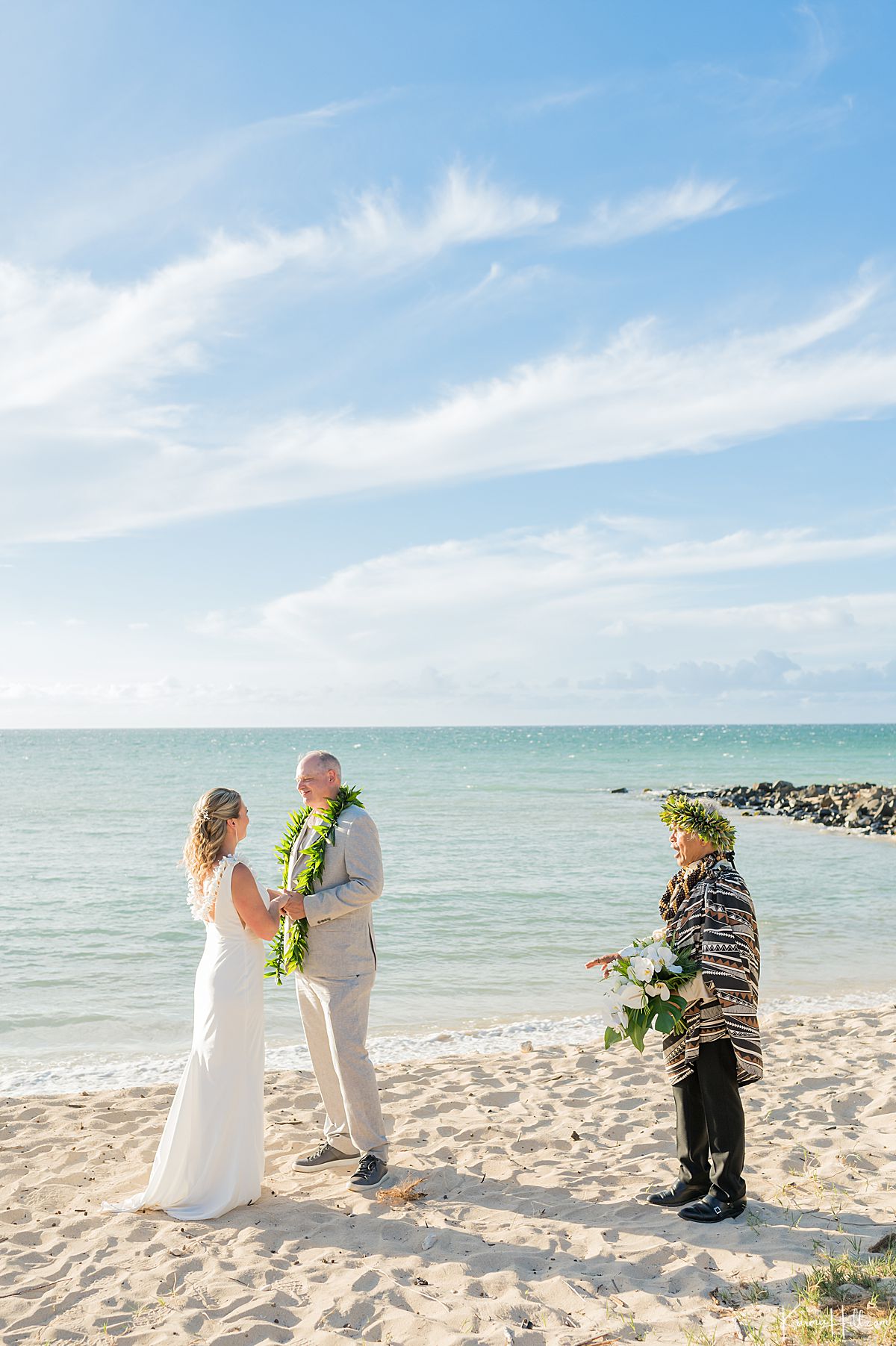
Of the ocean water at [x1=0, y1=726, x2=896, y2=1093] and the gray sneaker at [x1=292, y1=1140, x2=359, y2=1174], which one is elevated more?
the gray sneaker at [x1=292, y1=1140, x2=359, y2=1174]

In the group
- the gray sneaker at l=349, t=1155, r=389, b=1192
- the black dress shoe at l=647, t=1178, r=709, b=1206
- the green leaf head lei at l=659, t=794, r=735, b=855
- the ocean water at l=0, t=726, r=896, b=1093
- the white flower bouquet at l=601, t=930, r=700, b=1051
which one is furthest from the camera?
the ocean water at l=0, t=726, r=896, b=1093

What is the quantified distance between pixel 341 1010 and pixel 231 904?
0.89 metres

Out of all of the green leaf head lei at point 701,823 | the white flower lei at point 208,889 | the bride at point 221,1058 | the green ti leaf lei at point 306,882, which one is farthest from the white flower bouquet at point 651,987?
the white flower lei at point 208,889

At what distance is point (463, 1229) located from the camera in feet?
16.2

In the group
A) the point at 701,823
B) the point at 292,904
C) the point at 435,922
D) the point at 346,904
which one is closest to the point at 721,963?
the point at 701,823

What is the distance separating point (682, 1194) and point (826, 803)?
31059 millimetres

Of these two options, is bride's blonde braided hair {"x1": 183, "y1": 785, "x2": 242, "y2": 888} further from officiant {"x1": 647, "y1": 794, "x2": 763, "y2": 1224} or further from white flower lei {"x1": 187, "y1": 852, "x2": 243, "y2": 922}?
officiant {"x1": 647, "y1": 794, "x2": 763, "y2": 1224}

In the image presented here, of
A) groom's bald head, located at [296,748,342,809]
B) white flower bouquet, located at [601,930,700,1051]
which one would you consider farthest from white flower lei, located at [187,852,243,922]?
white flower bouquet, located at [601,930,700,1051]

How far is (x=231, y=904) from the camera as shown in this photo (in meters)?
5.27

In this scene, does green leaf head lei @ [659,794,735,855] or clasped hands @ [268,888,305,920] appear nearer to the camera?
green leaf head lei @ [659,794,735,855]

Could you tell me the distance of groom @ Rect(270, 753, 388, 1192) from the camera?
5449mm

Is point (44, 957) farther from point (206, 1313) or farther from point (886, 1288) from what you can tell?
point (886, 1288)

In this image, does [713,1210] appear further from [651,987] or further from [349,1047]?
[349,1047]

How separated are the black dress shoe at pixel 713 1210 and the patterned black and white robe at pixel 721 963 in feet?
1.91
